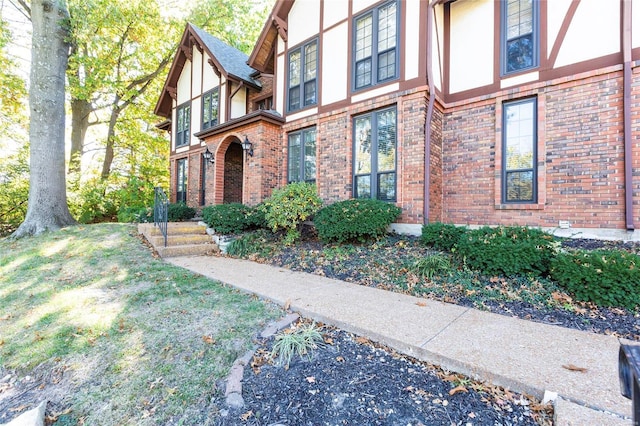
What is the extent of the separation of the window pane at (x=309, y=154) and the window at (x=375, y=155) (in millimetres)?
1400

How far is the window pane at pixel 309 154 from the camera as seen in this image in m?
8.88

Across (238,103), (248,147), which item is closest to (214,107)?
(238,103)

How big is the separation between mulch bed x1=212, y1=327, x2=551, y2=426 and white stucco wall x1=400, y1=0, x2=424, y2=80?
6446mm

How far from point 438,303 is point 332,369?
2.12 meters

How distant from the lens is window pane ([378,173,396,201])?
7233 mm

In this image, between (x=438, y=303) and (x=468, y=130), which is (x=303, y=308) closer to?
A: (x=438, y=303)

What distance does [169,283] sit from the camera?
468 cm

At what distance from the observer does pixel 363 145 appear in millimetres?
7836

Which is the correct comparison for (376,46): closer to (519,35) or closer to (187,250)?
(519,35)

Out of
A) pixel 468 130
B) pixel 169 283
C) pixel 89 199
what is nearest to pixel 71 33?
pixel 89 199

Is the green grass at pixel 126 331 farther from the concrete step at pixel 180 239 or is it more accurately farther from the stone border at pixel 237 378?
the concrete step at pixel 180 239

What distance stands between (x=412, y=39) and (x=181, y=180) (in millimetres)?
10838

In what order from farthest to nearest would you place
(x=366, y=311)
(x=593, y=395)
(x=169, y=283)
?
(x=169, y=283), (x=366, y=311), (x=593, y=395)

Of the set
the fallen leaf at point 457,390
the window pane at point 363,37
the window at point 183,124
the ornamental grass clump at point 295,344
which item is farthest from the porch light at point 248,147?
the fallen leaf at point 457,390
